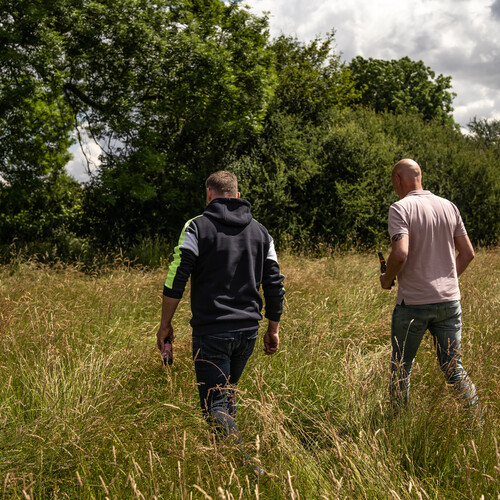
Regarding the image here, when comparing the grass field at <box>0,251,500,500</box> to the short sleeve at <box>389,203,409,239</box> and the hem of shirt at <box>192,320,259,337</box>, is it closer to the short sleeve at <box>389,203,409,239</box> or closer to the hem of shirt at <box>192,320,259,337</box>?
the hem of shirt at <box>192,320,259,337</box>

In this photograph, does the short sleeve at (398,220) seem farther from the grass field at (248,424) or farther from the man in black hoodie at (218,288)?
the man in black hoodie at (218,288)

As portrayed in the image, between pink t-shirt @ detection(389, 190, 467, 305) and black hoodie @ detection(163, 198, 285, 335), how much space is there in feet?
3.67

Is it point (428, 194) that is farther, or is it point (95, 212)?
point (95, 212)

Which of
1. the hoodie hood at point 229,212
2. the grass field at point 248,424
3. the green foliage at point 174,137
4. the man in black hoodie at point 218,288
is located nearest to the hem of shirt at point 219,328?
the man in black hoodie at point 218,288

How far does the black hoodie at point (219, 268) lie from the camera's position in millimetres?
2941

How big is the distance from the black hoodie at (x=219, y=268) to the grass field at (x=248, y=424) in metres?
0.43

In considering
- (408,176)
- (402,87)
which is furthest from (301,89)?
(402,87)

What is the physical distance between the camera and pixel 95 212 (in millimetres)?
13797

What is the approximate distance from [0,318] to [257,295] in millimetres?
2598

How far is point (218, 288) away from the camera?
9.75 feet

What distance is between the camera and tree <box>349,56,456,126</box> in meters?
33.8

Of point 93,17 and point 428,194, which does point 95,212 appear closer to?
point 93,17

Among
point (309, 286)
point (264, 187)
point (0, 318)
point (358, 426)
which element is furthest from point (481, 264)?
point (0, 318)

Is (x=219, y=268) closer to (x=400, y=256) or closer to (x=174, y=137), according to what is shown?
(x=400, y=256)
